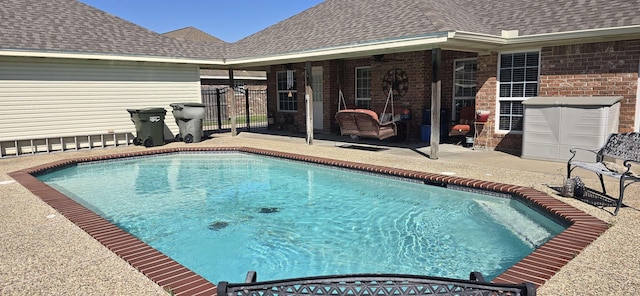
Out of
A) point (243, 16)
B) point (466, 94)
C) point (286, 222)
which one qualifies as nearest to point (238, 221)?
point (286, 222)

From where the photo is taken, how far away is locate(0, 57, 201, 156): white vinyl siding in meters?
10.9

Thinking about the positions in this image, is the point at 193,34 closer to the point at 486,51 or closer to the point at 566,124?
the point at 486,51

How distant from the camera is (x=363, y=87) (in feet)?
46.4

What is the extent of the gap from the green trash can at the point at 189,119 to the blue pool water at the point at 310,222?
387cm

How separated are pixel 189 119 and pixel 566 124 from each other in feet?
32.9

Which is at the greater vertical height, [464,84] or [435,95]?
[464,84]

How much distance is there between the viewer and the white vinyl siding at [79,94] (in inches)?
431

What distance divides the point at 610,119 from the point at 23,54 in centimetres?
1327

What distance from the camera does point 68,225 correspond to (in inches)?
193

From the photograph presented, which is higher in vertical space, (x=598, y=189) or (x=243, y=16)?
(x=243, y=16)

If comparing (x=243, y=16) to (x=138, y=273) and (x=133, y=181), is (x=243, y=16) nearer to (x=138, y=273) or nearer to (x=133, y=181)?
(x=133, y=181)

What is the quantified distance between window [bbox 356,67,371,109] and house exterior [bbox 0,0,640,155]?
3cm

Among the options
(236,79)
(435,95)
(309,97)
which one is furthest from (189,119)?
(236,79)

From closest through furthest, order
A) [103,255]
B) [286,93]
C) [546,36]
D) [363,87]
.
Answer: [103,255] < [546,36] < [363,87] < [286,93]
